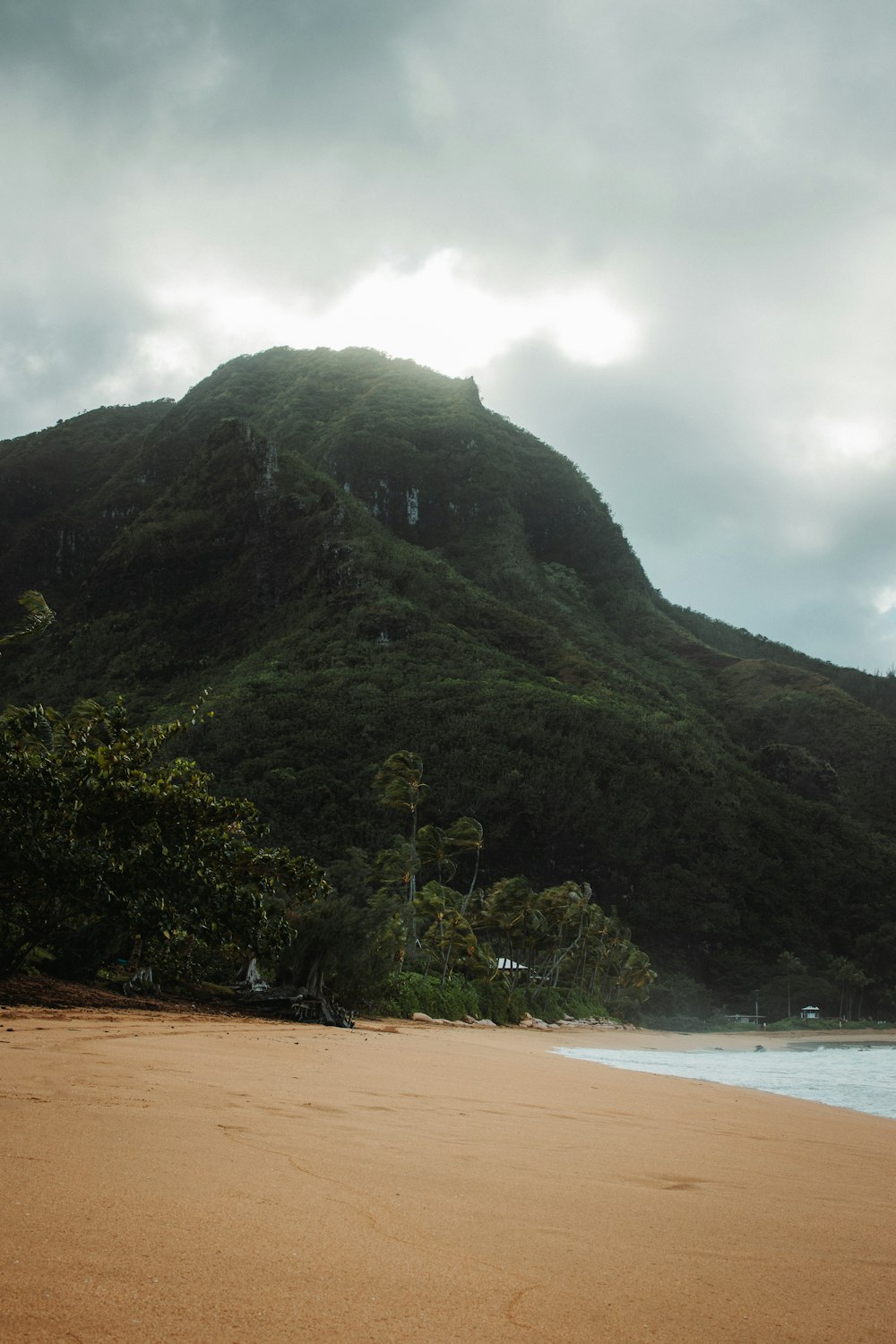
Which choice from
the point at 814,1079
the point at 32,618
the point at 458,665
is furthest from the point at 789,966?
the point at 32,618

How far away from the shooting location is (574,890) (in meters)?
51.9

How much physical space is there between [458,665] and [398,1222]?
339 ft

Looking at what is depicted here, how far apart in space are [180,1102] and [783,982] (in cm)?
8938

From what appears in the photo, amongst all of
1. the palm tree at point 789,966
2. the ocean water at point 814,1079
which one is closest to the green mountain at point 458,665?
the palm tree at point 789,966

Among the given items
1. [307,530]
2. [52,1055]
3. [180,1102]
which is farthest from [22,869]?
[307,530]

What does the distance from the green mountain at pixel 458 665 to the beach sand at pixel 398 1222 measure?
61.7 metres

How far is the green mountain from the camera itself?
3607 inches

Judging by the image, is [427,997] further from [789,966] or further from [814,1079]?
[789,966]

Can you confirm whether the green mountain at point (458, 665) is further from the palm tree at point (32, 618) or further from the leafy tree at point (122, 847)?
the leafy tree at point (122, 847)

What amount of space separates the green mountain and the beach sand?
6173cm

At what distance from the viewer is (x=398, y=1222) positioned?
2.65 m

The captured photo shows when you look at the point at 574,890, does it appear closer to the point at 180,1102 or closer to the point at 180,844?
the point at 180,844

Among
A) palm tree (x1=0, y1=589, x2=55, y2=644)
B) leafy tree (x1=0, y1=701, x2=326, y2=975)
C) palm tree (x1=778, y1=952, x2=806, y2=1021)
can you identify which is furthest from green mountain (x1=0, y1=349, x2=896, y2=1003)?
leafy tree (x1=0, y1=701, x2=326, y2=975)

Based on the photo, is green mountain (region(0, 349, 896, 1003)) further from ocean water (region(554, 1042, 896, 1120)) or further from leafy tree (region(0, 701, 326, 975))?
leafy tree (region(0, 701, 326, 975))
